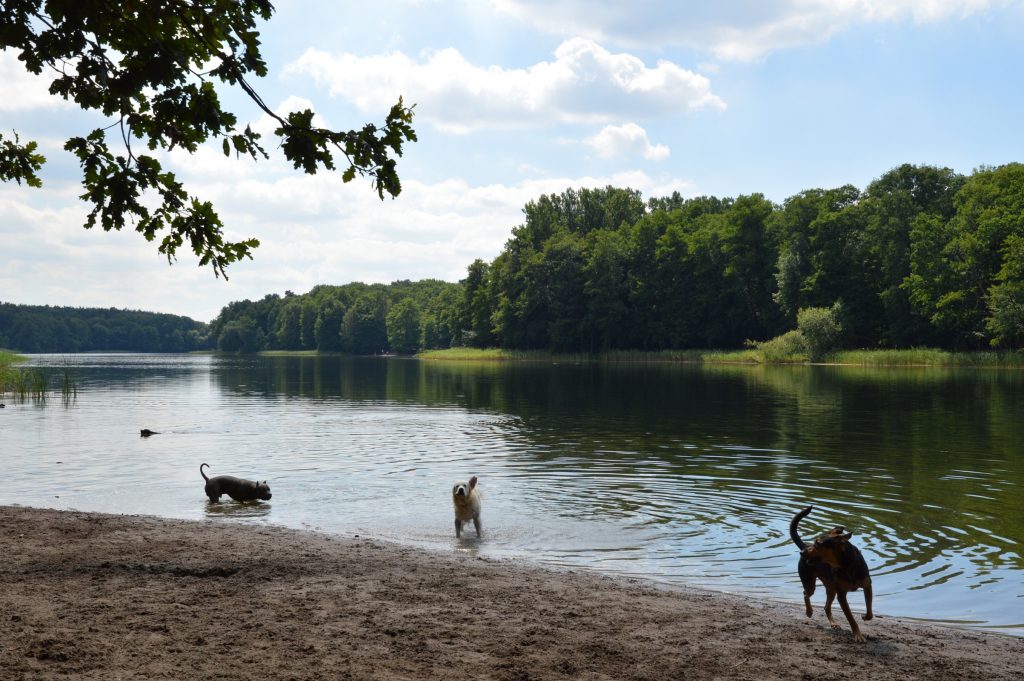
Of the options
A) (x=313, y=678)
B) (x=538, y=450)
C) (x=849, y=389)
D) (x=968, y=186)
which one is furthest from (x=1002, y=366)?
(x=313, y=678)

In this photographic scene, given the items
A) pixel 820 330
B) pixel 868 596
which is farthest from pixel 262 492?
pixel 820 330

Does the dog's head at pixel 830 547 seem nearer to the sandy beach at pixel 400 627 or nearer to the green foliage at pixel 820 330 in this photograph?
the sandy beach at pixel 400 627

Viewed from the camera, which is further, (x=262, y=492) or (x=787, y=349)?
(x=787, y=349)

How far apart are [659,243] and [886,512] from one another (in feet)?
338

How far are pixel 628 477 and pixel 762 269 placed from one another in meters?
91.5

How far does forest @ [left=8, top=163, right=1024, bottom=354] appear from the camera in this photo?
7938cm

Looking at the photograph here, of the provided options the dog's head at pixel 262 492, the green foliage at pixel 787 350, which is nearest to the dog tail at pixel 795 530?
the dog's head at pixel 262 492

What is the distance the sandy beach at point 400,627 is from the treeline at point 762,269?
72.6m

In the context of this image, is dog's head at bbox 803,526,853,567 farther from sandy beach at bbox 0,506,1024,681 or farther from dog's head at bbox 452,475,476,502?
dog's head at bbox 452,475,476,502

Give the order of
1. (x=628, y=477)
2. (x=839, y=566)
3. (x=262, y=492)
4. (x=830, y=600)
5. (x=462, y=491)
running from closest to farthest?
(x=839, y=566)
(x=830, y=600)
(x=462, y=491)
(x=262, y=492)
(x=628, y=477)

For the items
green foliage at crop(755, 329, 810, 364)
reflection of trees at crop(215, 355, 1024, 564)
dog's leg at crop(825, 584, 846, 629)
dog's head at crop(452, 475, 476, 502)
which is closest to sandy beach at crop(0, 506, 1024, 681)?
dog's leg at crop(825, 584, 846, 629)

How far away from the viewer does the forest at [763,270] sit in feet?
260

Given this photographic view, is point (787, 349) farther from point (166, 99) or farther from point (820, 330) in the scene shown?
point (166, 99)

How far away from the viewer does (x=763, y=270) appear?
105 metres
